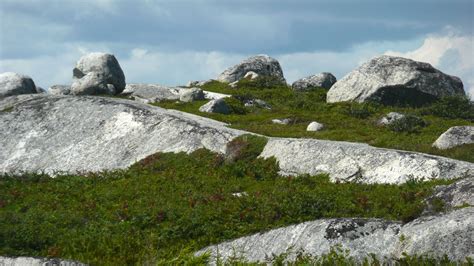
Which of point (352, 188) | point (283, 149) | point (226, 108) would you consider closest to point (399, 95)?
point (226, 108)

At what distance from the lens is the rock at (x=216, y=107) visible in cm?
5403

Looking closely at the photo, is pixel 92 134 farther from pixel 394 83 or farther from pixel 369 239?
pixel 394 83

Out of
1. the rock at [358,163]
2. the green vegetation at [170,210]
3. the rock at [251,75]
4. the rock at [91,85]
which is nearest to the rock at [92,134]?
the rock at [358,163]

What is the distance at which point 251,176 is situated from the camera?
105 ft

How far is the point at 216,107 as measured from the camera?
54375mm

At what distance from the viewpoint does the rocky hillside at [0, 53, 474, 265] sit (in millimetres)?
19938

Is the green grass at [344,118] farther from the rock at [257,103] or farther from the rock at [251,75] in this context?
the rock at [251,75]

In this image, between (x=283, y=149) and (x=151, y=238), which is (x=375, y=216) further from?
(x=283, y=149)

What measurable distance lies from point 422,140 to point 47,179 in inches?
924

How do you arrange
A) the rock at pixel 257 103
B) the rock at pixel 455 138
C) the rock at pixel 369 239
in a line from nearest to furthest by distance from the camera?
1. the rock at pixel 369 239
2. the rock at pixel 455 138
3. the rock at pixel 257 103

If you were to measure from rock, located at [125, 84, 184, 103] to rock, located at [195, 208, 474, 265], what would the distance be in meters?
50.1

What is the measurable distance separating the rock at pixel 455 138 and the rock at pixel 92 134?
11.7 meters

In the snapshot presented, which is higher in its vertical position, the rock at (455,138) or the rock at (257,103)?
the rock at (257,103)

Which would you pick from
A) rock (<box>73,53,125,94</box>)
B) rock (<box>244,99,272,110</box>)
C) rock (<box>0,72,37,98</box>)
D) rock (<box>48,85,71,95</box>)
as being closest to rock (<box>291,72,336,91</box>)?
rock (<box>244,99,272,110</box>)
